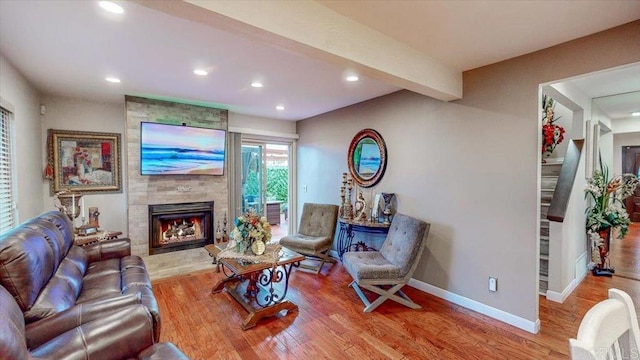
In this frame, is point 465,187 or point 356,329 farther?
point 465,187

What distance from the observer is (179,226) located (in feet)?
14.8

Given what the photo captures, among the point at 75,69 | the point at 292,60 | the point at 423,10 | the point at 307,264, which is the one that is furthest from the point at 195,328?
the point at 423,10

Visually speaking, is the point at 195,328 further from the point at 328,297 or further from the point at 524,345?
the point at 524,345

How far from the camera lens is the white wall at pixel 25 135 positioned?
2.63m

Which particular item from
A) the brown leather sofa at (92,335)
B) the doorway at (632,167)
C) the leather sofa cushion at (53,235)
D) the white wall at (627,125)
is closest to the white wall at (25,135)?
the leather sofa cushion at (53,235)

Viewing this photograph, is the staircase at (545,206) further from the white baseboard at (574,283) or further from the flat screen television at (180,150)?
the flat screen television at (180,150)

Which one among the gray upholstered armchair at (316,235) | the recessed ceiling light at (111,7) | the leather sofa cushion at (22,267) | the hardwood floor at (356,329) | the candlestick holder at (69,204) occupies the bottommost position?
the hardwood floor at (356,329)

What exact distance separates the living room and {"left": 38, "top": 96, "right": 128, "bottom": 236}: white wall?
13 mm

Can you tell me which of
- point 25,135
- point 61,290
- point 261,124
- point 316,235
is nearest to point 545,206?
point 316,235

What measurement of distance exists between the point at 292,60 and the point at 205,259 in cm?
332

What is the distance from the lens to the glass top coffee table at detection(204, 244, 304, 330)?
265 centimetres

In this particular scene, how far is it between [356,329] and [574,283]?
2893 mm

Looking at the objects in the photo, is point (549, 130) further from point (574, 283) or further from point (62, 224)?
point (62, 224)

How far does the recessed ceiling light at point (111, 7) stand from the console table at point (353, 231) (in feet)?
10.2
